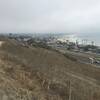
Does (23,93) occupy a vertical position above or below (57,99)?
above

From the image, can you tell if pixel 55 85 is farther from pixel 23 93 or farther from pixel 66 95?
pixel 23 93

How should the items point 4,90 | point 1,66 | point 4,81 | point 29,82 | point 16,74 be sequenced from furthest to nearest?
point 1,66 < point 16,74 < point 29,82 < point 4,81 < point 4,90

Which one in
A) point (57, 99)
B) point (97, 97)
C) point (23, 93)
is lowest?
point (97, 97)

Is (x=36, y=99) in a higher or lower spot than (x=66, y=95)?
higher

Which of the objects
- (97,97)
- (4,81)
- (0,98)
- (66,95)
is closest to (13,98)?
Result: (0,98)

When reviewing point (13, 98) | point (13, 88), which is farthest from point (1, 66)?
point (13, 98)

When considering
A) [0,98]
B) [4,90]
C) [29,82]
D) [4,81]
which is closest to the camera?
[0,98]

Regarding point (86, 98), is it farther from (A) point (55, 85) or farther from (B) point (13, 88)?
(B) point (13, 88)

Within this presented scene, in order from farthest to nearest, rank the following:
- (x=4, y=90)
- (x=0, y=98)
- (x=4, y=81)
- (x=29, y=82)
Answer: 1. (x=29, y=82)
2. (x=4, y=81)
3. (x=4, y=90)
4. (x=0, y=98)

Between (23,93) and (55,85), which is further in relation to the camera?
(55,85)
